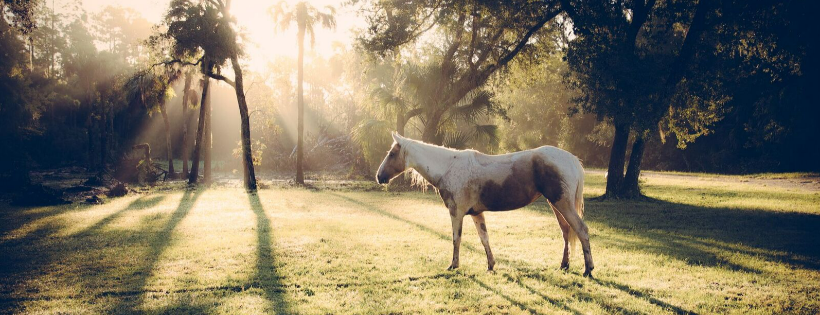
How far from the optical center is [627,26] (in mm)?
15320

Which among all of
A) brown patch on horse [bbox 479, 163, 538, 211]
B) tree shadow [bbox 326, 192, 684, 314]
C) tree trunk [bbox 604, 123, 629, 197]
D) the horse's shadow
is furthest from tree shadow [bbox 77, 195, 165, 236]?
tree trunk [bbox 604, 123, 629, 197]

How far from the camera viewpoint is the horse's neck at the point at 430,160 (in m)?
6.78

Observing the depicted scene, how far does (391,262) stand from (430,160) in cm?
185

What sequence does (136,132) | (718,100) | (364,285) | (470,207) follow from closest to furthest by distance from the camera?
(364,285) < (470,207) < (718,100) < (136,132)

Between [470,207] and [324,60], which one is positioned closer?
[470,207]

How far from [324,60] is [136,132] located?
30508 millimetres

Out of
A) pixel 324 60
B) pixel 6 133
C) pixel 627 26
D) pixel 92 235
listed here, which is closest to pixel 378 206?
pixel 92 235

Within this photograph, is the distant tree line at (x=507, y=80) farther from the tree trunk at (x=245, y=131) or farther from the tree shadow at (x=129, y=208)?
the tree shadow at (x=129, y=208)

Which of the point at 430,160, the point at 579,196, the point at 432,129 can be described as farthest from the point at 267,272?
the point at 432,129

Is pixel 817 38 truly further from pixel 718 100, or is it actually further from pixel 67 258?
pixel 67 258

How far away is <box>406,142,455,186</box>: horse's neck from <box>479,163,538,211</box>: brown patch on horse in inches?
27.4

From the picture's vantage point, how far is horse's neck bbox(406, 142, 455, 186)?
678 cm

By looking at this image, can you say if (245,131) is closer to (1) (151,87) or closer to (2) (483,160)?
(1) (151,87)

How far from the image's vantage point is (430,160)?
6863 millimetres
